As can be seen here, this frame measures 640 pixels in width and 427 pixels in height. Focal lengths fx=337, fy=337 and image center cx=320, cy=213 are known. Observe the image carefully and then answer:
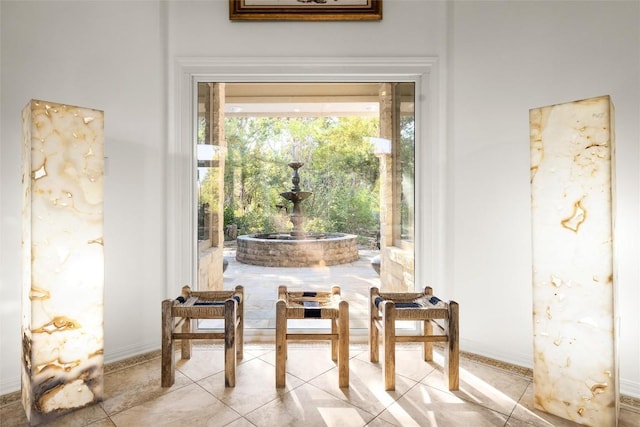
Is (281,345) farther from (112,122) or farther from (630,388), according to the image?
(630,388)

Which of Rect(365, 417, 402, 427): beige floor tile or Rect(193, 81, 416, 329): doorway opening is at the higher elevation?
Rect(193, 81, 416, 329): doorway opening

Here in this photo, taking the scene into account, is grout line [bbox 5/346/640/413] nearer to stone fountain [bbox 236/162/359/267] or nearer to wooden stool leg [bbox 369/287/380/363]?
wooden stool leg [bbox 369/287/380/363]

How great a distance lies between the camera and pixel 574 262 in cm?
146

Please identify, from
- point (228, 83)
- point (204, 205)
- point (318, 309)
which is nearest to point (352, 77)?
point (228, 83)

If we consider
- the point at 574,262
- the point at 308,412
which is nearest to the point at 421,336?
the point at 308,412

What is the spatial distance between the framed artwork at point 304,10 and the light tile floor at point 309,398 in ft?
7.20

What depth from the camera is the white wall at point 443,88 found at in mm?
1753

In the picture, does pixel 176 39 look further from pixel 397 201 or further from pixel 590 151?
pixel 590 151

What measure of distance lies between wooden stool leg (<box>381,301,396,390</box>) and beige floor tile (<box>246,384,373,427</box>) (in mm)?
242

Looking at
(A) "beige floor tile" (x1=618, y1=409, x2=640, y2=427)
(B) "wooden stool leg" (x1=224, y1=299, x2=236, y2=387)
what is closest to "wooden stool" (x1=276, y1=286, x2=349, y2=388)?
(B) "wooden stool leg" (x1=224, y1=299, x2=236, y2=387)

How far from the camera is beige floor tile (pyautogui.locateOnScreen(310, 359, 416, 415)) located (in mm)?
1606

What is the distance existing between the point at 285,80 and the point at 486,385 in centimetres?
223

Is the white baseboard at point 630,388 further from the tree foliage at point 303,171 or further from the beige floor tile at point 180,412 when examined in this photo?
the beige floor tile at point 180,412

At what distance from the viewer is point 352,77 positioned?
2.33 meters
